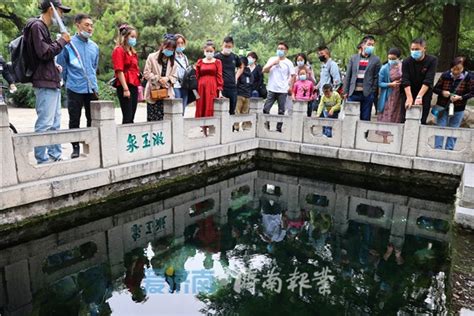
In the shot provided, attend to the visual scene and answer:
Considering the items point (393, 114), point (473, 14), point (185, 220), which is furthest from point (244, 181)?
point (473, 14)

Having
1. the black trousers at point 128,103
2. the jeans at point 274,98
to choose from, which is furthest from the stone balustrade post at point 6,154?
the jeans at point 274,98

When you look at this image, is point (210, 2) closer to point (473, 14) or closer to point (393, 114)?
point (473, 14)

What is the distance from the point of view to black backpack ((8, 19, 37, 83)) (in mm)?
4559

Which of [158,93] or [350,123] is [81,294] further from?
[350,123]

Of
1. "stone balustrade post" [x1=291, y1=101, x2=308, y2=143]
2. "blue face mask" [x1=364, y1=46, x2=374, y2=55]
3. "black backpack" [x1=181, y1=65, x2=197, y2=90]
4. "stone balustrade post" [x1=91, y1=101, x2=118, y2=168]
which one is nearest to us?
"stone balustrade post" [x1=91, y1=101, x2=118, y2=168]

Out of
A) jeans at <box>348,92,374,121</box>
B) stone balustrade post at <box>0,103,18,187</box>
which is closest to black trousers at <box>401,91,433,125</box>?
jeans at <box>348,92,374,121</box>

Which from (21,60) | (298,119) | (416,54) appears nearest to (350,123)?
(298,119)

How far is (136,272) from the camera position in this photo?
13.2ft

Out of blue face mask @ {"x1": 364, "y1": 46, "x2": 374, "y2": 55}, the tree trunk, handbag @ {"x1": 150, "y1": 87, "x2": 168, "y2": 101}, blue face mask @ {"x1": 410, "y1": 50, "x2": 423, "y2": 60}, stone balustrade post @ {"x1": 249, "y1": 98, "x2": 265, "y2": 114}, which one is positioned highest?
the tree trunk

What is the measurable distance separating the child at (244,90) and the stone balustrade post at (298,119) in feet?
3.07

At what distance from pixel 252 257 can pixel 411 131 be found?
12.0 feet

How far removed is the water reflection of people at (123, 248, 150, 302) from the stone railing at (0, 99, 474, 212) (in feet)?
3.85

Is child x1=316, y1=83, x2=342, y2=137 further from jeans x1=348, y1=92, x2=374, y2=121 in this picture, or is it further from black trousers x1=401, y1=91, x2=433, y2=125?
black trousers x1=401, y1=91, x2=433, y2=125

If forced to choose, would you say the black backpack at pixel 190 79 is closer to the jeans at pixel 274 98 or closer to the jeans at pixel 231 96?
the jeans at pixel 231 96
